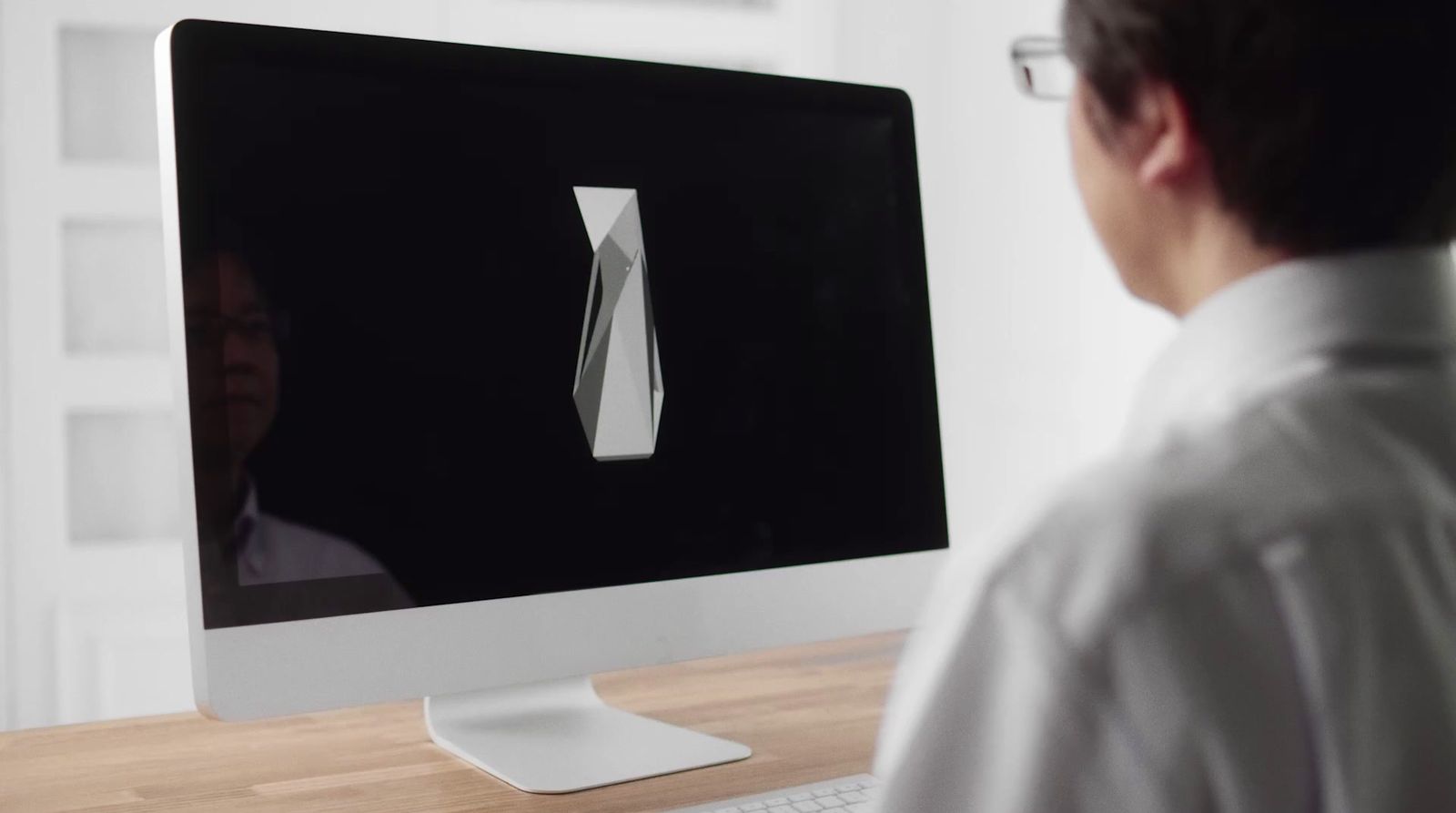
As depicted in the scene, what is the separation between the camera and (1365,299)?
0.48 m

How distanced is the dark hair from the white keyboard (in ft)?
1.67

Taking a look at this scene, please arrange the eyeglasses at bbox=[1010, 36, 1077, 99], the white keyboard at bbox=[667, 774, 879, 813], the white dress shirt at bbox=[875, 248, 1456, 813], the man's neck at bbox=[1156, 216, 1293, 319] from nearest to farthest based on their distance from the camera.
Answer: the white dress shirt at bbox=[875, 248, 1456, 813] → the man's neck at bbox=[1156, 216, 1293, 319] → the eyeglasses at bbox=[1010, 36, 1077, 99] → the white keyboard at bbox=[667, 774, 879, 813]

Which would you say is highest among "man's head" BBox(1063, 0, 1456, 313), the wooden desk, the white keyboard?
"man's head" BBox(1063, 0, 1456, 313)

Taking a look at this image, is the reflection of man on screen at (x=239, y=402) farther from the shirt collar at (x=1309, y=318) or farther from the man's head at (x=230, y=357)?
the shirt collar at (x=1309, y=318)

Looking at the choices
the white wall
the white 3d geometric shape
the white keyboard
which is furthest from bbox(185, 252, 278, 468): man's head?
the white wall

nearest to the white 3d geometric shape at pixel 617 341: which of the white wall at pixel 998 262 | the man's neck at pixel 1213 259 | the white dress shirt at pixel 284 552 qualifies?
the white dress shirt at pixel 284 552

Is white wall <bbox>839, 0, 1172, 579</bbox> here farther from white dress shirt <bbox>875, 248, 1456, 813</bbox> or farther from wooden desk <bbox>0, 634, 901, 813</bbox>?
white dress shirt <bbox>875, 248, 1456, 813</bbox>

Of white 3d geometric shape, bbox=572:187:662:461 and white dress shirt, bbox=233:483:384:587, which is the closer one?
white dress shirt, bbox=233:483:384:587

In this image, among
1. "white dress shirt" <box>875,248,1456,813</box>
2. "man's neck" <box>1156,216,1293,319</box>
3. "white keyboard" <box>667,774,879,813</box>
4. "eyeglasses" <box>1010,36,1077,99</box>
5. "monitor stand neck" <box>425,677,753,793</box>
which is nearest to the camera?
"white dress shirt" <box>875,248,1456,813</box>

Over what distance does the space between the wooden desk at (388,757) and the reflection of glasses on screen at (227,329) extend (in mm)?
333

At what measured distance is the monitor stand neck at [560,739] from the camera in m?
0.98

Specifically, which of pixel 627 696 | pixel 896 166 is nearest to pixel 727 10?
pixel 896 166

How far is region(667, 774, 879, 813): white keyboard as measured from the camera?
874mm

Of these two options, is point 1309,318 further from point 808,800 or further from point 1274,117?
point 808,800
